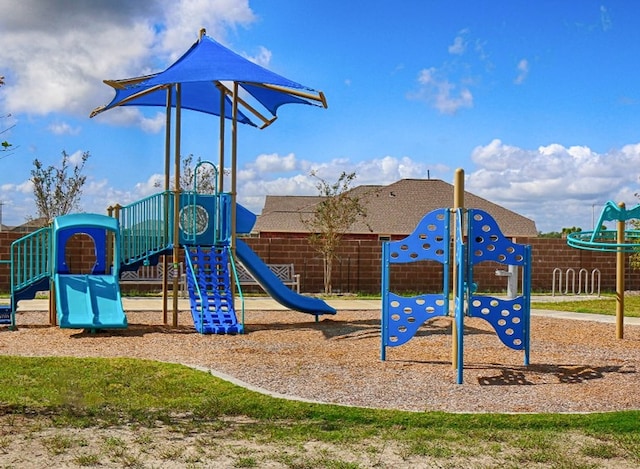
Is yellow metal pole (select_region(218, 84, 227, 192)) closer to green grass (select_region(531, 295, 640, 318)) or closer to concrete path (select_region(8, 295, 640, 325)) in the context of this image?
concrete path (select_region(8, 295, 640, 325))

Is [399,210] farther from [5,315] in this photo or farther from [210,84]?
[5,315]

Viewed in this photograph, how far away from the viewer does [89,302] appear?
495 inches

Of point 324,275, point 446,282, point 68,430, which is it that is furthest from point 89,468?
point 324,275

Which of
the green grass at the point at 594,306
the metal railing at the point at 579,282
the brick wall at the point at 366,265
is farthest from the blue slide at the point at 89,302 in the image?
the metal railing at the point at 579,282

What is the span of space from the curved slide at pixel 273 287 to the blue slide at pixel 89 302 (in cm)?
221

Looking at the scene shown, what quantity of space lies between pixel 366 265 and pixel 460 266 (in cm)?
1521

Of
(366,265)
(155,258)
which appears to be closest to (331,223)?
(366,265)

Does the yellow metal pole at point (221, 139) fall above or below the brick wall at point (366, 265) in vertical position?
above

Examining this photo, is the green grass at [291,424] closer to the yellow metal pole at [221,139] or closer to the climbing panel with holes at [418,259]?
the climbing panel with holes at [418,259]

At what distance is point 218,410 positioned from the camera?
22.1 feet

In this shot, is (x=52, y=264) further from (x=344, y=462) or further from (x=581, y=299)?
(x=581, y=299)

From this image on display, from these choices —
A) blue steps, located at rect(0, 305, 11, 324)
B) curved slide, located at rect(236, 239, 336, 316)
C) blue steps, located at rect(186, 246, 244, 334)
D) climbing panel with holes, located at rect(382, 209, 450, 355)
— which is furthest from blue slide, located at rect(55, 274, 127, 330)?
climbing panel with holes, located at rect(382, 209, 450, 355)

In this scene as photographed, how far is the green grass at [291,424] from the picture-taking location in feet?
18.0

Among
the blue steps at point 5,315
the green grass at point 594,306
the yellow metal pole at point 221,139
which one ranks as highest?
the yellow metal pole at point 221,139
